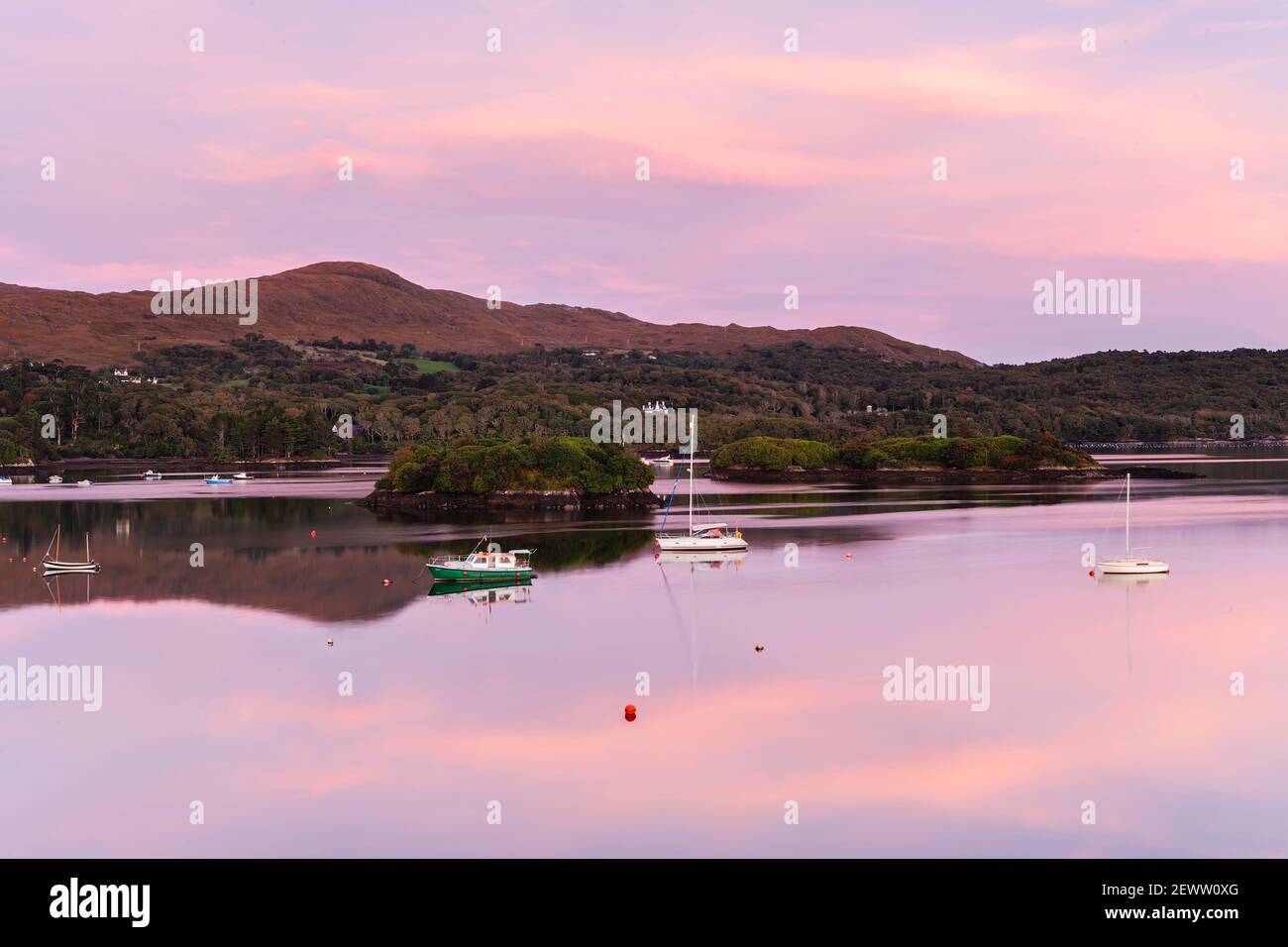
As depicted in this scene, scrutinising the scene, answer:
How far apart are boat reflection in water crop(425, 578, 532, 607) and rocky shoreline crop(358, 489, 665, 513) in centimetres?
4564

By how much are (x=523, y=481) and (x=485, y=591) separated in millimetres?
50093

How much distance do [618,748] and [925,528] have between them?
61.2 m

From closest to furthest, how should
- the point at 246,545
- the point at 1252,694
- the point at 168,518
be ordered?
the point at 1252,694, the point at 246,545, the point at 168,518

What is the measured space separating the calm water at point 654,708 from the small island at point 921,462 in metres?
84.4

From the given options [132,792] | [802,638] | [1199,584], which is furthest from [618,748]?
[1199,584]

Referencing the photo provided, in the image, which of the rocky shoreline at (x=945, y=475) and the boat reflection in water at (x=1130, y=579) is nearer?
the boat reflection in water at (x=1130, y=579)

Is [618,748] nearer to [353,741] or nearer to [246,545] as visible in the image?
[353,741]

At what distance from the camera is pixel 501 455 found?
109 metres

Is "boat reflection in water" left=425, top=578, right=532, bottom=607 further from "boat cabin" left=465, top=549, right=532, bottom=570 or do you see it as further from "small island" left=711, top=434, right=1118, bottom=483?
"small island" left=711, top=434, right=1118, bottom=483

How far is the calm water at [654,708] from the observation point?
84.2 ft

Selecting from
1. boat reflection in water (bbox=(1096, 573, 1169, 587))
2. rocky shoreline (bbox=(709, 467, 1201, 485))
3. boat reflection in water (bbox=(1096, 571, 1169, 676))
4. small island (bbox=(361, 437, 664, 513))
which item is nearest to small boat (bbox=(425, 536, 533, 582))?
boat reflection in water (bbox=(1096, 571, 1169, 676))

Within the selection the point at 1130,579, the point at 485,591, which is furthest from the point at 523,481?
the point at 1130,579

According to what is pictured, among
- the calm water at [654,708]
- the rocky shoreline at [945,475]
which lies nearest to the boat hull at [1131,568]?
the calm water at [654,708]

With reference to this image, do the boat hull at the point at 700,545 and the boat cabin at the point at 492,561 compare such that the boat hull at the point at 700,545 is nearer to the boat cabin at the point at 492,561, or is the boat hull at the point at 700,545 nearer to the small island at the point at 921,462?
the boat cabin at the point at 492,561
